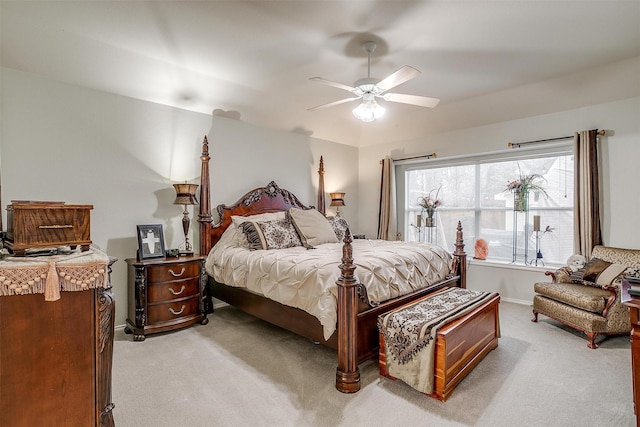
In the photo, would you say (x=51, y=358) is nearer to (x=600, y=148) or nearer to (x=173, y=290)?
(x=173, y=290)

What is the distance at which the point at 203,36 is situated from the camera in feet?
9.28

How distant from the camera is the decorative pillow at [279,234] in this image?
375 centimetres

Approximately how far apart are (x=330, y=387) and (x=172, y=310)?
195 centimetres

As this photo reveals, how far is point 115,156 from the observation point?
3.52 meters

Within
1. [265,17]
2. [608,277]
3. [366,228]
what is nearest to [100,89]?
[265,17]

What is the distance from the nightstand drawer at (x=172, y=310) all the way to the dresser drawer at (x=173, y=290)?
0.20 feet

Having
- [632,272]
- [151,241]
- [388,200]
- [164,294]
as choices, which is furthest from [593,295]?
[151,241]

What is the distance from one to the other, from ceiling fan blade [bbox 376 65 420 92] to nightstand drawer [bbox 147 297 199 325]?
293cm

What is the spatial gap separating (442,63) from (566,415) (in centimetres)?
316

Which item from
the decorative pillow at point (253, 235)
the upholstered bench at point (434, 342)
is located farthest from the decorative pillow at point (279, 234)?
the upholstered bench at point (434, 342)

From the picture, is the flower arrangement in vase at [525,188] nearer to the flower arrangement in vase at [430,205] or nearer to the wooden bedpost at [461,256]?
the flower arrangement in vase at [430,205]

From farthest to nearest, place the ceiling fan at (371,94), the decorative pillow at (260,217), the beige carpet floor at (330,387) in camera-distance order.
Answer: the decorative pillow at (260,217)
the ceiling fan at (371,94)
the beige carpet floor at (330,387)

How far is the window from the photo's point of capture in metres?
4.45

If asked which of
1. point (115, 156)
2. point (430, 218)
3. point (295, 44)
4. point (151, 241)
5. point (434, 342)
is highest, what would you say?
point (295, 44)
